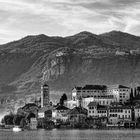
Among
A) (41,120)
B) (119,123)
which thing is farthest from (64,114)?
(119,123)

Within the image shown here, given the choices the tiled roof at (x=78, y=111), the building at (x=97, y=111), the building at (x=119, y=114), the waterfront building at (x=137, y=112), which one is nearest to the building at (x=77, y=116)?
the tiled roof at (x=78, y=111)

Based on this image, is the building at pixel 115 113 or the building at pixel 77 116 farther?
the building at pixel 115 113

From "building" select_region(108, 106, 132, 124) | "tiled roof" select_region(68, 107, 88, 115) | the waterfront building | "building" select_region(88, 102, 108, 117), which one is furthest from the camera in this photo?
"tiled roof" select_region(68, 107, 88, 115)

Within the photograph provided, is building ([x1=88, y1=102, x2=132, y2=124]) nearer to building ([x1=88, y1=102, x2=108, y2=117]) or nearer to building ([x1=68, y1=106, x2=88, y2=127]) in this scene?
building ([x1=88, y1=102, x2=108, y2=117])

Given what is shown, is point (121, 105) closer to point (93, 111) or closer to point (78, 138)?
point (93, 111)

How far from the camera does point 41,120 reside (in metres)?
198

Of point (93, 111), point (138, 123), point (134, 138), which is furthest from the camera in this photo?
point (93, 111)

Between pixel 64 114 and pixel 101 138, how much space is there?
232ft

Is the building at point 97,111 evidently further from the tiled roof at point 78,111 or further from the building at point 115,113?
the tiled roof at point 78,111

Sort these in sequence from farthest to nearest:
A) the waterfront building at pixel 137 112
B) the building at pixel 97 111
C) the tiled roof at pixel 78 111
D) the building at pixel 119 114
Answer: the tiled roof at pixel 78 111 → the building at pixel 97 111 → the waterfront building at pixel 137 112 → the building at pixel 119 114

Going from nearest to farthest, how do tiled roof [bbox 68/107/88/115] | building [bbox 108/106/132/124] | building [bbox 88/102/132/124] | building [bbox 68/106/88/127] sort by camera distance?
building [bbox 68/106/88/127]
building [bbox 88/102/132/124]
building [bbox 108/106/132/124]
tiled roof [bbox 68/107/88/115]

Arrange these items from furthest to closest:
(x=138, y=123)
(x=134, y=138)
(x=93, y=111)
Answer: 1. (x=93, y=111)
2. (x=138, y=123)
3. (x=134, y=138)

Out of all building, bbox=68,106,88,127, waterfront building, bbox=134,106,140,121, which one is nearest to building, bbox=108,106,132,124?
waterfront building, bbox=134,106,140,121

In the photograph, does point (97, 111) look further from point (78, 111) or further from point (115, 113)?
point (115, 113)
